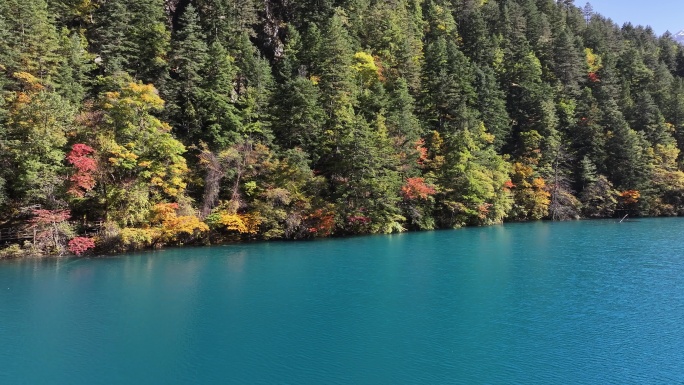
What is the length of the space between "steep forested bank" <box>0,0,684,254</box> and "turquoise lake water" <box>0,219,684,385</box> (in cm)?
550

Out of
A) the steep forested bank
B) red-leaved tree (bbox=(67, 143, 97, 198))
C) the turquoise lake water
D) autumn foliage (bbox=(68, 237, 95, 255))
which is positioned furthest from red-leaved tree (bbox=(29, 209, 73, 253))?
the turquoise lake water

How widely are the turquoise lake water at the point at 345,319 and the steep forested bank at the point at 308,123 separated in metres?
5.50

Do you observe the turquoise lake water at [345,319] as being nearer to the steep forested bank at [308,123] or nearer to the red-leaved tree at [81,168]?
the red-leaved tree at [81,168]

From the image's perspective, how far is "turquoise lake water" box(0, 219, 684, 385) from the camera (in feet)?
40.3

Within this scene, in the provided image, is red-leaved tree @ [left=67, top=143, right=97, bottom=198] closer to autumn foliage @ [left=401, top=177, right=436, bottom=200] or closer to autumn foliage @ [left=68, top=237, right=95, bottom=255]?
autumn foliage @ [left=68, top=237, right=95, bottom=255]

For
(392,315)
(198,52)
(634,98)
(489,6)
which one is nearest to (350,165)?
(198,52)

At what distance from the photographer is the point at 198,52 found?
38.9 metres

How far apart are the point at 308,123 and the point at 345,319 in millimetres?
25581

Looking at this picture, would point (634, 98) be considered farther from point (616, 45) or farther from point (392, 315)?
point (392, 315)

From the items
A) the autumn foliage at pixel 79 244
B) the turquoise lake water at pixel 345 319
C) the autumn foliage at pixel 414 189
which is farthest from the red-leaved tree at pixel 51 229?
the autumn foliage at pixel 414 189

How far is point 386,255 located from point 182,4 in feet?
116

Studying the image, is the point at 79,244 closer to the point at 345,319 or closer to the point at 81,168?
the point at 81,168

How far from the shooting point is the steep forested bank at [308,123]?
30219 mm

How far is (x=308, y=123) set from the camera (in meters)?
39.8
